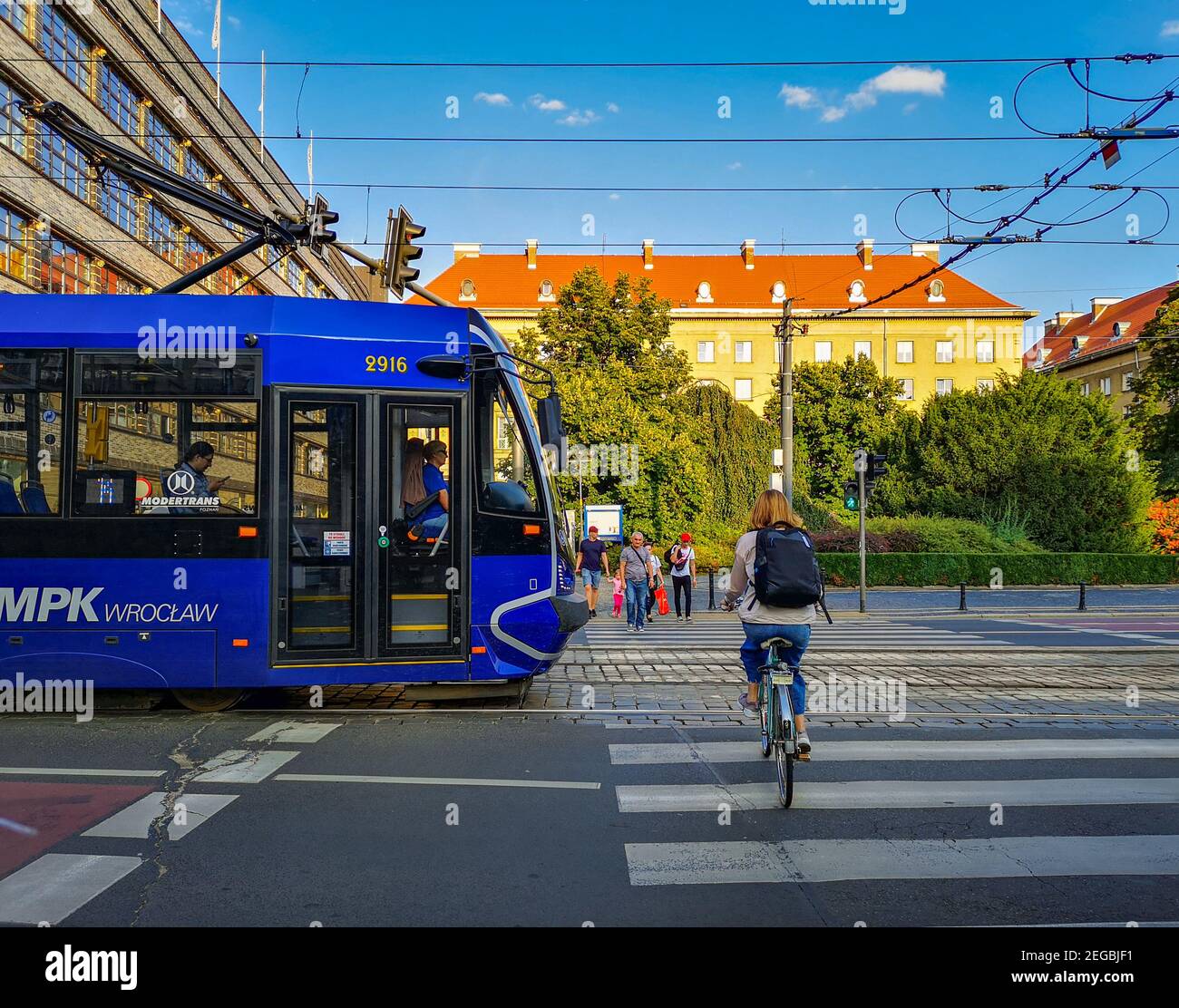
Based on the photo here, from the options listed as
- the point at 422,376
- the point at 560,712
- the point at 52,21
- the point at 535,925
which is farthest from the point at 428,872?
the point at 52,21

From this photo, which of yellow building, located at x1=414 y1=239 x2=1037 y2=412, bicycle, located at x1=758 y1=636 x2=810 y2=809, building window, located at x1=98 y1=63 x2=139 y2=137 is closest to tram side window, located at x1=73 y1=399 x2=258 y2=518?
bicycle, located at x1=758 y1=636 x2=810 y2=809

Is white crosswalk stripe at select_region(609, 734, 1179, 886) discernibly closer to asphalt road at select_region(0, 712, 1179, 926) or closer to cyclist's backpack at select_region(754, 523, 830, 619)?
asphalt road at select_region(0, 712, 1179, 926)

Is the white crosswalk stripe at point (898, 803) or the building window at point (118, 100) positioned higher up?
the building window at point (118, 100)

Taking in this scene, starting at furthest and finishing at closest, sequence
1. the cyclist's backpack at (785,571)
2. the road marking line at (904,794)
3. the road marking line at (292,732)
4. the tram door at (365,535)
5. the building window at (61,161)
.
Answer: the building window at (61,161) < the tram door at (365,535) < the road marking line at (292,732) < the cyclist's backpack at (785,571) < the road marking line at (904,794)

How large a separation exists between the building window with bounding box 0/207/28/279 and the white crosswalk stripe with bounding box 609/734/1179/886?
2303 centimetres

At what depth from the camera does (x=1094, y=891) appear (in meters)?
4.63

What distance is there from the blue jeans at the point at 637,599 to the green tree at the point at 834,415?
46.2 m

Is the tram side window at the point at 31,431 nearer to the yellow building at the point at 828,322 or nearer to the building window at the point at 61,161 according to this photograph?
the building window at the point at 61,161

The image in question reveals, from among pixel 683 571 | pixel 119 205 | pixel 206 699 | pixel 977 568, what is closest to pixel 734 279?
pixel 977 568

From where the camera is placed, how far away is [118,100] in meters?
30.6

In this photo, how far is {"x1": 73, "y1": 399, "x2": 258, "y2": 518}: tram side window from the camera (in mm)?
8648

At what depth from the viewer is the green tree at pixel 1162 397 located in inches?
1722

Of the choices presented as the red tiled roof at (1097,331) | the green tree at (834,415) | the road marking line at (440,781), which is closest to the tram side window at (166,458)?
the road marking line at (440,781)

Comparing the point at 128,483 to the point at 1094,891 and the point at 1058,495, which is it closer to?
the point at 1094,891
